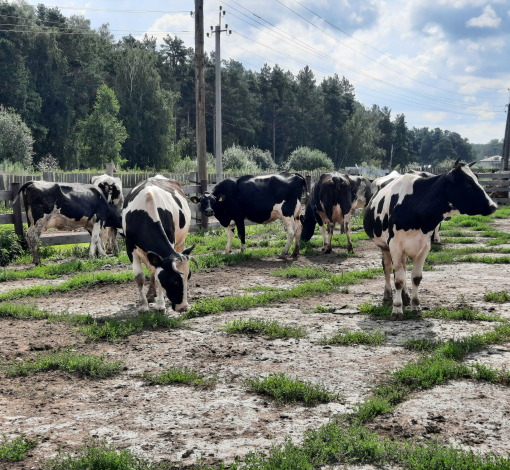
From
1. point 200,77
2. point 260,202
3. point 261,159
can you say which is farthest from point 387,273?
point 261,159

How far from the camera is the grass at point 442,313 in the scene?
6832 millimetres

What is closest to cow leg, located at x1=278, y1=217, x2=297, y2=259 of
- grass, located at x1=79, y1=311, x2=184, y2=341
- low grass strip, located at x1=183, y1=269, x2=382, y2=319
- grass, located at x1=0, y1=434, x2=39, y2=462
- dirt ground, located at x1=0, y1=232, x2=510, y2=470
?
low grass strip, located at x1=183, y1=269, x2=382, y2=319

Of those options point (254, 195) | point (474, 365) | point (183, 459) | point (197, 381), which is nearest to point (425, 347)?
point (474, 365)

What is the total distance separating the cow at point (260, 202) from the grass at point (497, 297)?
5.62 m

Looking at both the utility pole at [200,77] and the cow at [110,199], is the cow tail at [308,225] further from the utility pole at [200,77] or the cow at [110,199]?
the cow at [110,199]

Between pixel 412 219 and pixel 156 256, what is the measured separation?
11.8 ft

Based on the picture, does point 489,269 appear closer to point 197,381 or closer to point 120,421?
point 197,381

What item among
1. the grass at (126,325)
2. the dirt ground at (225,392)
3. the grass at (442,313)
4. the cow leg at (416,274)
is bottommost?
the dirt ground at (225,392)

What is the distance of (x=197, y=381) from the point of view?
4.90 meters

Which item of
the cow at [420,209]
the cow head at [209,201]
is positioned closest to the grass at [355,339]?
the cow at [420,209]

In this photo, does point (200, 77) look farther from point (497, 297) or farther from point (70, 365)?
point (70, 365)

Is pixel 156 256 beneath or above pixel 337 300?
above

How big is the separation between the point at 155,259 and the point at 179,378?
2.49 meters

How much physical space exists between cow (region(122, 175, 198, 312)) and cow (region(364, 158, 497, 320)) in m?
2.95
